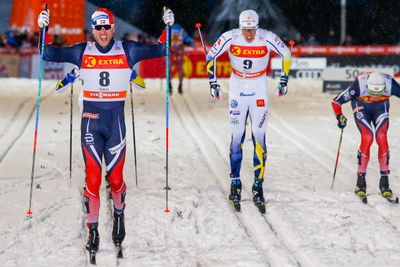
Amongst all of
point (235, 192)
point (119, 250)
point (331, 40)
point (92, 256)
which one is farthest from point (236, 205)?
point (331, 40)

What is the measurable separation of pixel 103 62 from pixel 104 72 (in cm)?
11

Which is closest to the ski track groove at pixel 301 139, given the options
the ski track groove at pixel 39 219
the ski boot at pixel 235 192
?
the ski boot at pixel 235 192

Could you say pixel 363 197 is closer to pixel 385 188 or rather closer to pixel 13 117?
pixel 385 188

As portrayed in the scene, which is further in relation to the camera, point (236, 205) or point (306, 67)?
point (306, 67)

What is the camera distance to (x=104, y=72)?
26.7 feet

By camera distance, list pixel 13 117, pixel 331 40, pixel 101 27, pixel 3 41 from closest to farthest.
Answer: pixel 101 27 → pixel 13 117 → pixel 3 41 → pixel 331 40

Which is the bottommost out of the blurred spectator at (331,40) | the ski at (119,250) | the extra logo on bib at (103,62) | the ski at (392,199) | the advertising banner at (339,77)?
the ski at (119,250)

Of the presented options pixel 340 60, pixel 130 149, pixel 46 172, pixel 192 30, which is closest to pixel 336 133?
pixel 130 149

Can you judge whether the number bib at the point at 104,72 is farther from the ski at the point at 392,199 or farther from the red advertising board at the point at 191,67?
the red advertising board at the point at 191,67

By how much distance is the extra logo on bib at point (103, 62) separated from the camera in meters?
8.12

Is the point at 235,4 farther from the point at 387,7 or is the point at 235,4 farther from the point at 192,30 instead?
the point at 387,7

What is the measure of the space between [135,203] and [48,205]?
1.16 m

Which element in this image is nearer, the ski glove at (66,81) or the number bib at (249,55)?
the ski glove at (66,81)

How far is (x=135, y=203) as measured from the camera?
1019 cm
